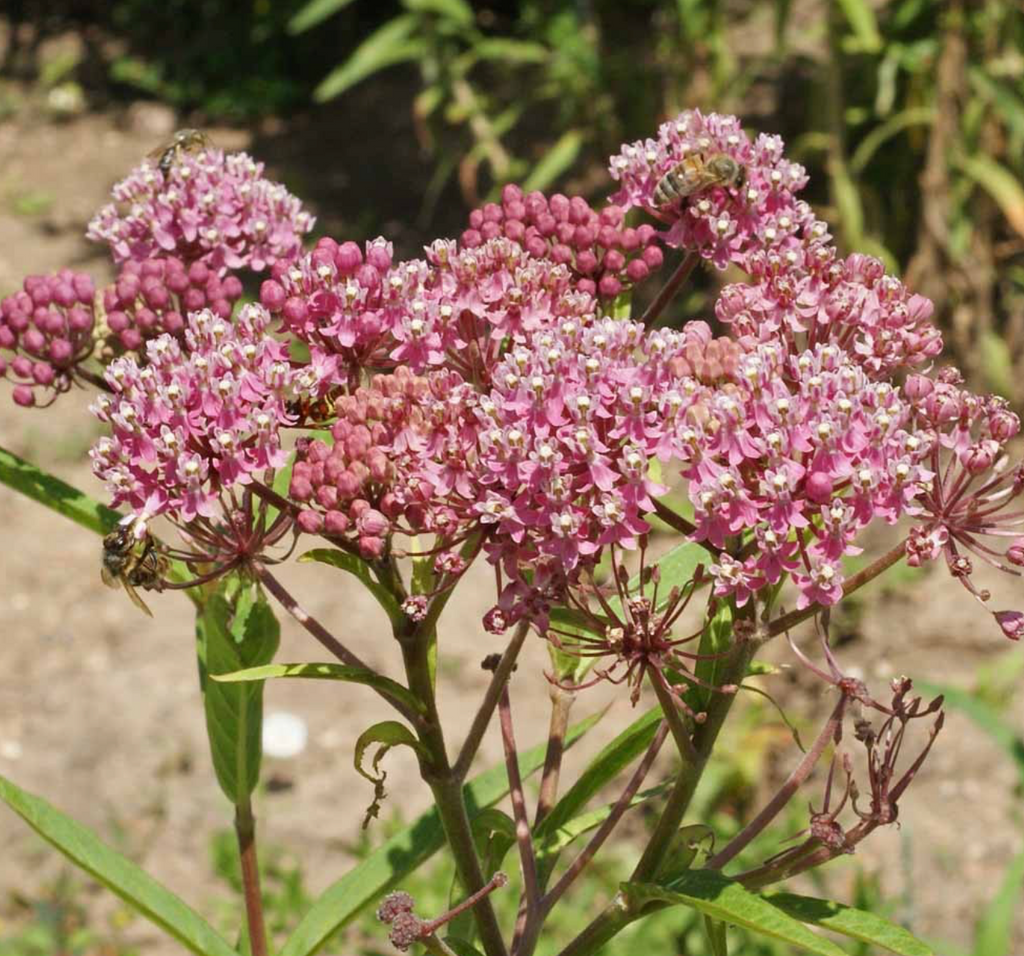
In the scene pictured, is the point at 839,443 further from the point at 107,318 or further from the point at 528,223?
the point at 107,318

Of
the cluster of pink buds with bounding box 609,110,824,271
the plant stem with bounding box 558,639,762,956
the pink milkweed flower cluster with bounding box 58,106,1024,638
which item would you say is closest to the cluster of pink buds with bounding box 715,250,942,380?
the pink milkweed flower cluster with bounding box 58,106,1024,638

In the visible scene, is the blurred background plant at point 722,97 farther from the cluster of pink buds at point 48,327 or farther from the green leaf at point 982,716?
the cluster of pink buds at point 48,327

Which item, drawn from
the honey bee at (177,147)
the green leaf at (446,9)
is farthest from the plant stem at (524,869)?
the green leaf at (446,9)

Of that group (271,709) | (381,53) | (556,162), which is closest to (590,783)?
(271,709)

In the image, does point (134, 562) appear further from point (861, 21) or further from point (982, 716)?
point (861, 21)

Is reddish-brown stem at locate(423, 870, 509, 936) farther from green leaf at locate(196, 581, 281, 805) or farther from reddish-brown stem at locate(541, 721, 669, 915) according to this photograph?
green leaf at locate(196, 581, 281, 805)

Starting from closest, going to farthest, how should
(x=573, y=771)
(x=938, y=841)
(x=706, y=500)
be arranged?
(x=706, y=500), (x=938, y=841), (x=573, y=771)

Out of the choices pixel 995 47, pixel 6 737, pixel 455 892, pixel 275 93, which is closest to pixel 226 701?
pixel 455 892
